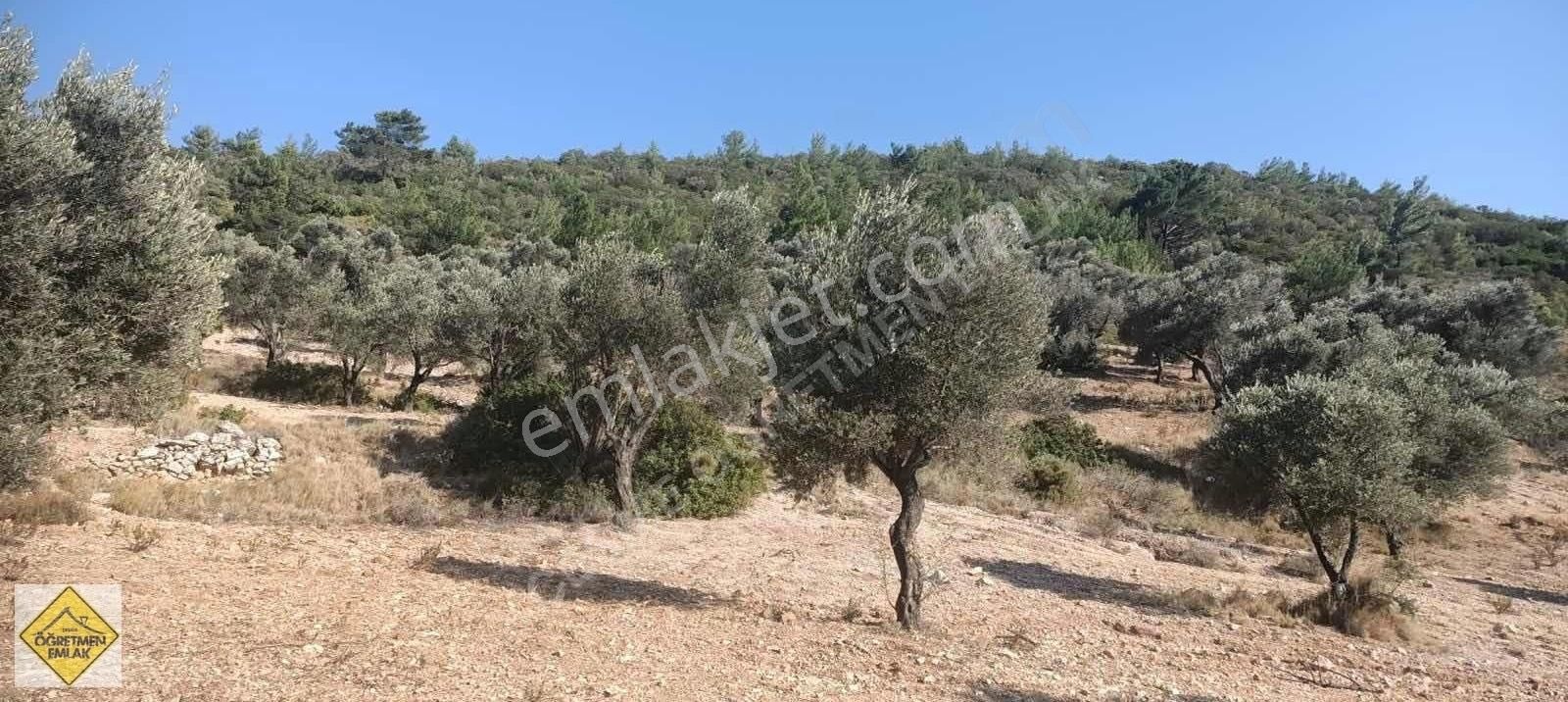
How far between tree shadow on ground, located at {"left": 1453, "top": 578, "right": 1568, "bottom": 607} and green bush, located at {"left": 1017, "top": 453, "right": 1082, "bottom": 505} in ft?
32.3

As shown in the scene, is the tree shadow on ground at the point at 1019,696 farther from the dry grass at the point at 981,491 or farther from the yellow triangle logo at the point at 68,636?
the dry grass at the point at 981,491

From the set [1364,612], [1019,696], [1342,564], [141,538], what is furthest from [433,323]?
[1364,612]

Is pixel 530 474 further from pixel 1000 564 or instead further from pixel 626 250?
pixel 1000 564

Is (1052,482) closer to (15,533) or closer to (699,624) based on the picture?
(699,624)

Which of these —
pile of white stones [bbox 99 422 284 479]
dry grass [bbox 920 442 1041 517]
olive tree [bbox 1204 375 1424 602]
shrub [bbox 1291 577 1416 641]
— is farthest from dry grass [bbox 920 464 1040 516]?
pile of white stones [bbox 99 422 284 479]

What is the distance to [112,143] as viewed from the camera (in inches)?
324

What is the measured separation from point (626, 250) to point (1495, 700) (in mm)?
16814

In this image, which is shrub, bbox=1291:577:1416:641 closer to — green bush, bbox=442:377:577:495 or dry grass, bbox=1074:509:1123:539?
dry grass, bbox=1074:509:1123:539

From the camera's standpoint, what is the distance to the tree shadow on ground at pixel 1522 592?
16.5 m

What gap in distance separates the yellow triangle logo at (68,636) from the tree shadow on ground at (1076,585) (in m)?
13.1

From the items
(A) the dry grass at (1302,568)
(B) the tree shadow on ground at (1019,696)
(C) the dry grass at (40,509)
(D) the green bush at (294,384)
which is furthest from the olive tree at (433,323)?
(A) the dry grass at (1302,568)

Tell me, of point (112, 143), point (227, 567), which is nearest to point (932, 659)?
point (227, 567)

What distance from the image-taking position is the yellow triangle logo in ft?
19.9

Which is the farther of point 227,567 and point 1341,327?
point 1341,327
